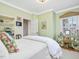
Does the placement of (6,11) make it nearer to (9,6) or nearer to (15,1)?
(9,6)

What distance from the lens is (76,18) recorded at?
14.8ft

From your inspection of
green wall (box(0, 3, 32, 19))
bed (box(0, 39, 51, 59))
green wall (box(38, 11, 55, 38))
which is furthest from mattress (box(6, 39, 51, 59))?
green wall (box(38, 11, 55, 38))

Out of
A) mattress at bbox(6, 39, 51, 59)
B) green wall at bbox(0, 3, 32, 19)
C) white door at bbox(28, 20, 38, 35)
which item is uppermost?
green wall at bbox(0, 3, 32, 19)

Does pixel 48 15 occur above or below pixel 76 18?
above

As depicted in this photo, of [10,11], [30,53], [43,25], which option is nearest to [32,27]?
[43,25]

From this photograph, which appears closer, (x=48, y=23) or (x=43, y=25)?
(x=48, y=23)

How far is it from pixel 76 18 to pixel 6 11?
366cm

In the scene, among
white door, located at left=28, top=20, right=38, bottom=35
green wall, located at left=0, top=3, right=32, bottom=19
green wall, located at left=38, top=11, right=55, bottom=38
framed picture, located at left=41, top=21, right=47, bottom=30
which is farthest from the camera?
white door, located at left=28, top=20, right=38, bottom=35

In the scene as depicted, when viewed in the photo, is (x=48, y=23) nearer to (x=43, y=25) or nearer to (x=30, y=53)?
(x=43, y=25)

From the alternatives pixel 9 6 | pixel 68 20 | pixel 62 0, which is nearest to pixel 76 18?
pixel 68 20

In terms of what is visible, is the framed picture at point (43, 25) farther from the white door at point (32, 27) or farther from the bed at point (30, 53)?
the bed at point (30, 53)

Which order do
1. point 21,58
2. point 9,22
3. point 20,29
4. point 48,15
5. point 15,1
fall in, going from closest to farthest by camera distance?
point 21,58 → point 15,1 → point 9,22 → point 20,29 → point 48,15

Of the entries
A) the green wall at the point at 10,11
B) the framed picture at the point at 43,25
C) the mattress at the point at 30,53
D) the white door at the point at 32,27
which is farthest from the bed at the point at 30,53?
the white door at the point at 32,27

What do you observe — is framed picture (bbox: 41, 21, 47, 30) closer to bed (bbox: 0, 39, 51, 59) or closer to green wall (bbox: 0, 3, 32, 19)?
green wall (bbox: 0, 3, 32, 19)
